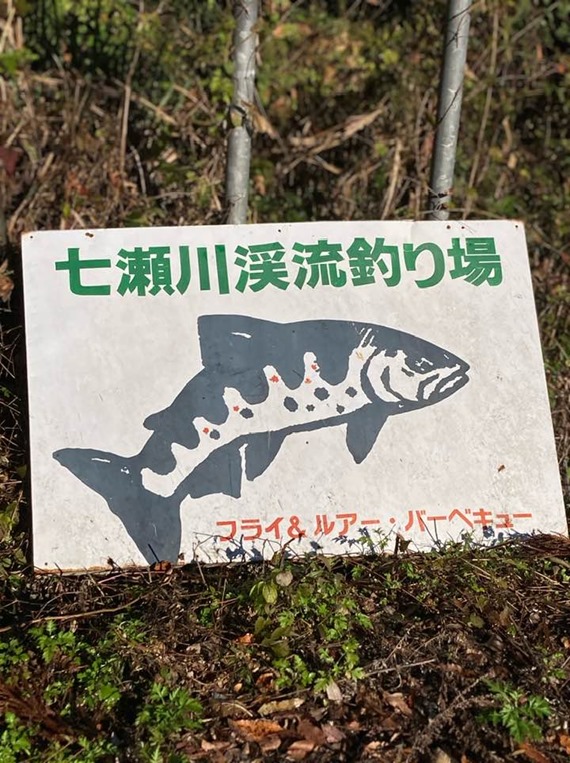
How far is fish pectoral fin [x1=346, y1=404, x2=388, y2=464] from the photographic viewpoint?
3.21m

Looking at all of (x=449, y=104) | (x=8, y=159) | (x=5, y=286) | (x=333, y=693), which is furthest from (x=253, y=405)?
(x=8, y=159)

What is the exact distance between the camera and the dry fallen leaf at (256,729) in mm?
2549

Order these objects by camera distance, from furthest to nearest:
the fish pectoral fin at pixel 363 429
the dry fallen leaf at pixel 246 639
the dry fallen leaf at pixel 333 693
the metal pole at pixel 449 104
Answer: the metal pole at pixel 449 104, the fish pectoral fin at pixel 363 429, the dry fallen leaf at pixel 246 639, the dry fallen leaf at pixel 333 693

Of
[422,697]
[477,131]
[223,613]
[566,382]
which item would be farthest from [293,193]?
[422,697]

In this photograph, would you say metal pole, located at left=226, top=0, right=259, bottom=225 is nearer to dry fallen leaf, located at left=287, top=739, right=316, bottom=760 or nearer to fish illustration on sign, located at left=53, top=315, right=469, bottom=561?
fish illustration on sign, located at left=53, top=315, right=469, bottom=561

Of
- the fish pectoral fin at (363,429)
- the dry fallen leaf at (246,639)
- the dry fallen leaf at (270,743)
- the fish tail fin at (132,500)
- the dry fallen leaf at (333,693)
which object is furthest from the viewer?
the fish pectoral fin at (363,429)

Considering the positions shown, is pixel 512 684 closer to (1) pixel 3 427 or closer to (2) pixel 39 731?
(2) pixel 39 731

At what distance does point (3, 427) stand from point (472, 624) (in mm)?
2003

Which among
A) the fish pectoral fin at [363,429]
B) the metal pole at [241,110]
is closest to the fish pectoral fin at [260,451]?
the fish pectoral fin at [363,429]

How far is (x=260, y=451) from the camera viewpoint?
319 centimetres

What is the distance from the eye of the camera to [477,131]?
5.09 m

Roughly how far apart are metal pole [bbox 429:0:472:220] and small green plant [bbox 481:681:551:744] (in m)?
2.14

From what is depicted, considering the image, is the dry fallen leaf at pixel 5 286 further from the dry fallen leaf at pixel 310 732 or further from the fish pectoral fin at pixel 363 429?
the dry fallen leaf at pixel 310 732

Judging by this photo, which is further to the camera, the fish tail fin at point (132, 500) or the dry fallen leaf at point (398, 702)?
the fish tail fin at point (132, 500)
